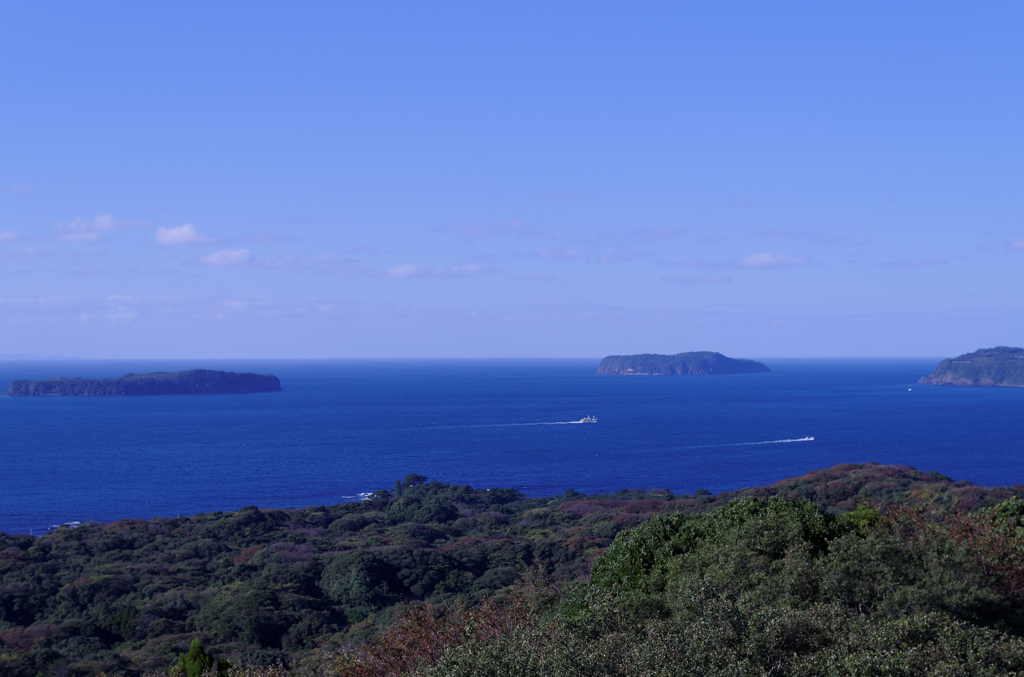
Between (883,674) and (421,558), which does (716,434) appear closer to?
(421,558)

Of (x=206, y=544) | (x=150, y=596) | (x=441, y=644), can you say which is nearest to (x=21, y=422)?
(x=206, y=544)

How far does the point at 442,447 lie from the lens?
10244cm

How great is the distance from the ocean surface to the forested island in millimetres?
19874

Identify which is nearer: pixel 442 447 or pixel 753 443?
pixel 442 447

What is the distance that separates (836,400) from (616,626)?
172m

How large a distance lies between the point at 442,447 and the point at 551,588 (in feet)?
267

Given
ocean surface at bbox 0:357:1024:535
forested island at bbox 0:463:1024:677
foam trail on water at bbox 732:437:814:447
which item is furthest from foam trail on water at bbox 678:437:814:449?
forested island at bbox 0:463:1024:677

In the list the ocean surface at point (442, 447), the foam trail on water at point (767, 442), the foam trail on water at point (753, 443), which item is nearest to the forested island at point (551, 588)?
the ocean surface at point (442, 447)

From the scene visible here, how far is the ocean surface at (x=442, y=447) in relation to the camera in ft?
247

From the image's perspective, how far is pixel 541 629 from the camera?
1332 centimetres

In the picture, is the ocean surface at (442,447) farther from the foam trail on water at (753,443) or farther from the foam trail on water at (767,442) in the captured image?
the foam trail on water at (767,442)

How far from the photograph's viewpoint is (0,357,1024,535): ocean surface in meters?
75.4

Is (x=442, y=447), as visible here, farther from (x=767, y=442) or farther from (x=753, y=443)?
(x=767, y=442)

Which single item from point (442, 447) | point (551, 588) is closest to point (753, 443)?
point (442, 447)
